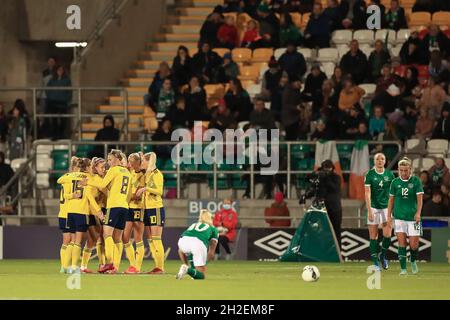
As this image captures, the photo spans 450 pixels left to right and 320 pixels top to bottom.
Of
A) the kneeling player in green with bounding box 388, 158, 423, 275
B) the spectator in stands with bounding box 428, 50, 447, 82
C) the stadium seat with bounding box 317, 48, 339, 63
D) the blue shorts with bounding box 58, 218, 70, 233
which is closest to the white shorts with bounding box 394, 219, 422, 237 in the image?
the kneeling player in green with bounding box 388, 158, 423, 275

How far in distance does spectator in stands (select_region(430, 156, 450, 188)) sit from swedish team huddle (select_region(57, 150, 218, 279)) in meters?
7.81

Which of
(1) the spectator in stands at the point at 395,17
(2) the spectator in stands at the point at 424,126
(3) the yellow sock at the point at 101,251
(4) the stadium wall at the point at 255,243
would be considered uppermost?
(1) the spectator in stands at the point at 395,17

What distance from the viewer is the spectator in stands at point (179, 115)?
106 feet

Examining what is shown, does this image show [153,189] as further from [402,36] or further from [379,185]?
[402,36]

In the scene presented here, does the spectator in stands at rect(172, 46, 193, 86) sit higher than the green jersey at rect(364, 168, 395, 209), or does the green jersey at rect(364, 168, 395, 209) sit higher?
the spectator in stands at rect(172, 46, 193, 86)

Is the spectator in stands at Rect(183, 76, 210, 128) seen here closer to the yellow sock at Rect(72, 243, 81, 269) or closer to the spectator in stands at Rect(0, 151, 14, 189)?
the spectator in stands at Rect(0, 151, 14, 189)

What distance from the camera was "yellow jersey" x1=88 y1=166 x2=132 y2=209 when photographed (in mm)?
22953

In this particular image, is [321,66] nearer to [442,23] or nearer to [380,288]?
[442,23]

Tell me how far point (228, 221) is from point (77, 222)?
250 inches

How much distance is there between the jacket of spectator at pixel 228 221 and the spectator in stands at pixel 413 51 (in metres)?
6.16

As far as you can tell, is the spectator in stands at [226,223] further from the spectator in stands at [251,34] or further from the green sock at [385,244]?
the spectator in stands at [251,34]

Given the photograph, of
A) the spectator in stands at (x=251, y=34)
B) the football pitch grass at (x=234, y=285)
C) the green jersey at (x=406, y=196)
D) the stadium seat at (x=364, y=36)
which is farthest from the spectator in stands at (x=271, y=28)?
the green jersey at (x=406, y=196)
